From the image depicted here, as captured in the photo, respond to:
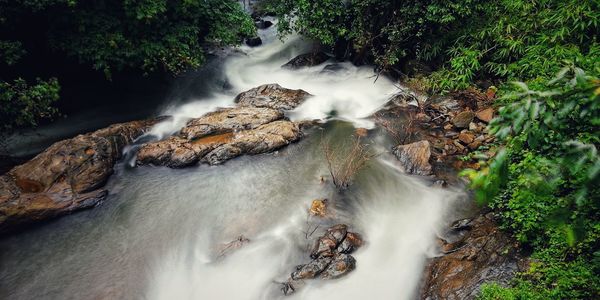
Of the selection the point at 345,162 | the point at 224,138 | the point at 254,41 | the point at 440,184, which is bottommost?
the point at 440,184

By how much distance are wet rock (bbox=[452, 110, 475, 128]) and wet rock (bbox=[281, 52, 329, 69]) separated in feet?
22.7

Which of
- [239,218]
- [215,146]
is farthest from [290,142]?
[239,218]

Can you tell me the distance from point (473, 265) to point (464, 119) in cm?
485

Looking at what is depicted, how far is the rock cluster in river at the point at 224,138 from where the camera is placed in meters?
8.22

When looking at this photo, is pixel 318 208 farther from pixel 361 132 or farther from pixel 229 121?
pixel 229 121

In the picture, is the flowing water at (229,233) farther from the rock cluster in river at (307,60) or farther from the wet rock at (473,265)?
the rock cluster in river at (307,60)

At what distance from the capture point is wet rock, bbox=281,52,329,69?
541 inches

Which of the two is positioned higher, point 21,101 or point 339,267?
point 21,101

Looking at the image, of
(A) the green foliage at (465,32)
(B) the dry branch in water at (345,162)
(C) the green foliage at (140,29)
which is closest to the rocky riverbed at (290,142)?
(B) the dry branch in water at (345,162)

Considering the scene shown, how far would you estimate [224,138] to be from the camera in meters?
8.67

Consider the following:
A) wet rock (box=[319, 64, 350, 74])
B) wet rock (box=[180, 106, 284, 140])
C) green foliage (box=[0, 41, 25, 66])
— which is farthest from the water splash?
green foliage (box=[0, 41, 25, 66])

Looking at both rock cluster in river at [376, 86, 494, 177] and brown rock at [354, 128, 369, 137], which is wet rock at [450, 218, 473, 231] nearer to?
rock cluster in river at [376, 86, 494, 177]

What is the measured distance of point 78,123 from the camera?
991cm

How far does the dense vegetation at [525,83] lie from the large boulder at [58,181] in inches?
303
